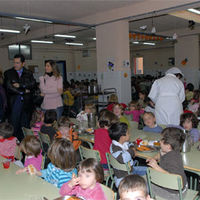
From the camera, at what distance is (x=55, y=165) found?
2.19 metres

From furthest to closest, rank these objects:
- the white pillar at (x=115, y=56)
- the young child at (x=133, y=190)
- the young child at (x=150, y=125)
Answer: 1. the white pillar at (x=115, y=56)
2. the young child at (x=150, y=125)
3. the young child at (x=133, y=190)

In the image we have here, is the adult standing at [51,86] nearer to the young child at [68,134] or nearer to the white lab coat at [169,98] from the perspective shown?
the young child at [68,134]

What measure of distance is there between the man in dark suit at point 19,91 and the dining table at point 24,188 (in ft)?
7.36

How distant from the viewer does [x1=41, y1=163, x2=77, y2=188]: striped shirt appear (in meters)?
2.13

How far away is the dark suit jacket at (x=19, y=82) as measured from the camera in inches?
163

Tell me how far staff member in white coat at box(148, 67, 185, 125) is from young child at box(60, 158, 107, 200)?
245 centimetres

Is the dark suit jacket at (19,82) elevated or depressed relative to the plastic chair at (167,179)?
elevated

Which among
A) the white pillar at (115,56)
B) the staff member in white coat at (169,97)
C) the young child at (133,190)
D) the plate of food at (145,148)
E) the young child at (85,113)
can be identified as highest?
the white pillar at (115,56)

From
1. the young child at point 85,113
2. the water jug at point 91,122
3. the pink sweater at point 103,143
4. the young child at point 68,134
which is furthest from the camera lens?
the young child at point 85,113

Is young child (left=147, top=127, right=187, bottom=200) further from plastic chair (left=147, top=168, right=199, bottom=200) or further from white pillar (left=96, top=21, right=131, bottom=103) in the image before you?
white pillar (left=96, top=21, right=131, bottom=103)

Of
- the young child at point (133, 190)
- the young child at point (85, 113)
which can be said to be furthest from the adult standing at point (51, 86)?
the young child at point (133, 190)

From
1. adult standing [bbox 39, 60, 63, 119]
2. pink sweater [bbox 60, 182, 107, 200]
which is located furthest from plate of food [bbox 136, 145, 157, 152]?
adult standing [bbox 39, 60, 63, 119]

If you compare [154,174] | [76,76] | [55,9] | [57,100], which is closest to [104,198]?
[154,174]

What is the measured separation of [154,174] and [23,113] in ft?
10.2
